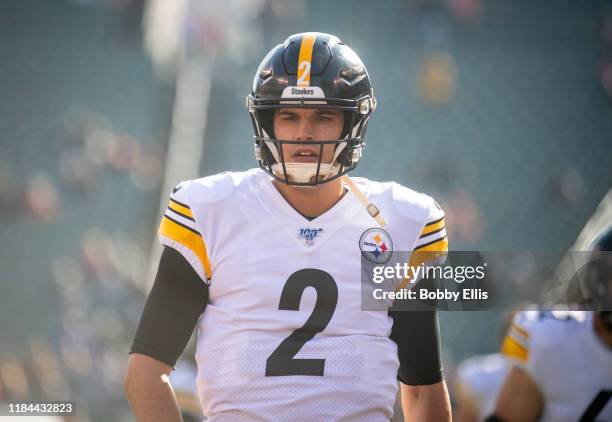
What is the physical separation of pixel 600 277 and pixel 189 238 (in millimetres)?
1404

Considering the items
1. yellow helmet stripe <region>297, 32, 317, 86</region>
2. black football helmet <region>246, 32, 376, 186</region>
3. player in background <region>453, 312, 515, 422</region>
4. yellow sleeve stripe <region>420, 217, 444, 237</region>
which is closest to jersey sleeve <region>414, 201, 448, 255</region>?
yellow sleeve stripe <region>420, 217, 444, 237</region>

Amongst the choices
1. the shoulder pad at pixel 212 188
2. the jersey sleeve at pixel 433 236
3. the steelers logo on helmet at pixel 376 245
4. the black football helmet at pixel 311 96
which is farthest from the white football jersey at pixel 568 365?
the shoulder pad at pixel 212 188

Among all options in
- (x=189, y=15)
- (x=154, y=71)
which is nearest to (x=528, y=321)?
(x=189, y=15)

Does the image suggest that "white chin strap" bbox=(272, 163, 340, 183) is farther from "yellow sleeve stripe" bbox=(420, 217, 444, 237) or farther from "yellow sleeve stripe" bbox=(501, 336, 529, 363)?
"yellow sleeve stripe" bbox=(501, 336, 529, 363)

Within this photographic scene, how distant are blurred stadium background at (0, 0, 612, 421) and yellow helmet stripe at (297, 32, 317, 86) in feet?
12.7

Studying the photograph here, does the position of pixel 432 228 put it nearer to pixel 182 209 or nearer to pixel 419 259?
pixel 419 259

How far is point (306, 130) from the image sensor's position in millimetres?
2332

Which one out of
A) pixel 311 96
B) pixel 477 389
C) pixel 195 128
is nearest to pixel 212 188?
pixel 311 96

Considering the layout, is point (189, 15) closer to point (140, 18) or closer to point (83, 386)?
point (140, 18)

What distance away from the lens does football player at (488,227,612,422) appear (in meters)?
2.76

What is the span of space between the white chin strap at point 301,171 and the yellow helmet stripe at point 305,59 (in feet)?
0.75

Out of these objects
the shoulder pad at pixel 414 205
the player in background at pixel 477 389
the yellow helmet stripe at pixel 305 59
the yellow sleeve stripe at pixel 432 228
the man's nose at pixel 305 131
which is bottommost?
the player in background at pixel 477 389

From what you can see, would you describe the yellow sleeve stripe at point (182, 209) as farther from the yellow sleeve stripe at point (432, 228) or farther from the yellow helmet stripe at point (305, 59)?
the yellow sleeve stripe at point (432, 228)

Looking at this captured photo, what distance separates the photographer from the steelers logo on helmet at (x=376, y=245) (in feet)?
7.46
